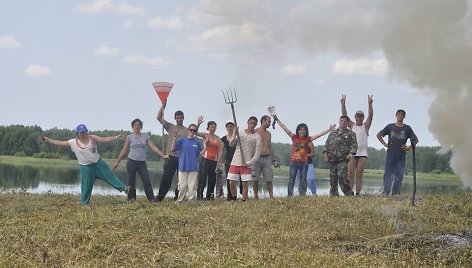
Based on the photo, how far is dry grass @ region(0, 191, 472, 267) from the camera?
23.8 ft

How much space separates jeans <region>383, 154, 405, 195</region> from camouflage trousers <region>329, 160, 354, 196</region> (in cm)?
108

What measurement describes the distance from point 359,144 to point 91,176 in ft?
19.5

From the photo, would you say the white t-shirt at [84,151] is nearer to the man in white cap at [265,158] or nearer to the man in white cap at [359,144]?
the man in white cap at [265,158]

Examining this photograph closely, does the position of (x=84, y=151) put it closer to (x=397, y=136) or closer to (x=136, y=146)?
(x=136, y=146)

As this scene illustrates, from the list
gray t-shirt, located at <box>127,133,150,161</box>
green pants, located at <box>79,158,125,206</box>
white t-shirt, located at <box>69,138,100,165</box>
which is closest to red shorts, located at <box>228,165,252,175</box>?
gray t-shirt, located at <box>127,133,150,161</box>

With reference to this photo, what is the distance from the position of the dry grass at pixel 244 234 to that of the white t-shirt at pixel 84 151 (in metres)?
1.01

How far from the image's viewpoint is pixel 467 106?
14961mm

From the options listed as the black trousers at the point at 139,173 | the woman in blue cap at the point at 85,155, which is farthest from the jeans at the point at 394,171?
the woman in blue cap at the point at 85,155

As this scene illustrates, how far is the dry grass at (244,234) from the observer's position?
7.25m

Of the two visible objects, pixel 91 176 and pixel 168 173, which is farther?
pixel 168 173

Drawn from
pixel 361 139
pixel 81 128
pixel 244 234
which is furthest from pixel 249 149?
pixel 244 234

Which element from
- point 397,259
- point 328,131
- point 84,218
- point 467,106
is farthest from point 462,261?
point 467,106

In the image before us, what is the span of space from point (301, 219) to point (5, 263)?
477 centimetres

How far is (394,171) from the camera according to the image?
1442 centimetres
